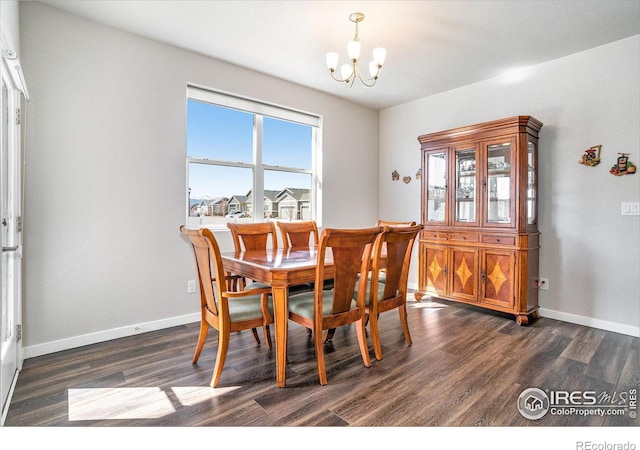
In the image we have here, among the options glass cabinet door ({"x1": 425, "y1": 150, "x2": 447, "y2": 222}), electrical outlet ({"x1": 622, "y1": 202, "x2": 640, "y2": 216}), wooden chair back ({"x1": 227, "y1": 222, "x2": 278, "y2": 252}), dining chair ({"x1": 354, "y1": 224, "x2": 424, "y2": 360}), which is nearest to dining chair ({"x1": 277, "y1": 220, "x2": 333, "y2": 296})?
wooden chair back ({"x1": 227, "y1": 222, "x2": 278, "y2": 252})

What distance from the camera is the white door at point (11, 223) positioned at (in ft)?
6.54

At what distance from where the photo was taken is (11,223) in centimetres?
210

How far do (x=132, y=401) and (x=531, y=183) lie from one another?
384cm

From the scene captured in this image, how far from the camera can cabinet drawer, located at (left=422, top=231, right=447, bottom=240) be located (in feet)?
12.7

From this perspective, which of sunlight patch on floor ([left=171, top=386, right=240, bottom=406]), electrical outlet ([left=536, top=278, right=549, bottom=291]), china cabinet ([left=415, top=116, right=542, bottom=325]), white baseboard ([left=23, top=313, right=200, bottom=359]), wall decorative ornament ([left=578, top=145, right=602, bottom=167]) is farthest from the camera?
electrical outlet ([left=536, top=278, right=549, bottom=291])

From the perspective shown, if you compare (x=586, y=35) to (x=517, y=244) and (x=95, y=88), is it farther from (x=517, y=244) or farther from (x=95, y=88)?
(x=95, y=88)

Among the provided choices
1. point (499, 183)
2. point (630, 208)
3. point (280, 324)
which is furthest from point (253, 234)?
point (630, 208)

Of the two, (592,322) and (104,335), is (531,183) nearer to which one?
(592,322)

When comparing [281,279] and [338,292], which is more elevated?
[281,279]

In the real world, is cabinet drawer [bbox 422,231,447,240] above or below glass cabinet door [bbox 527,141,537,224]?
below

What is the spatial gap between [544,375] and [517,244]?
1.38 m

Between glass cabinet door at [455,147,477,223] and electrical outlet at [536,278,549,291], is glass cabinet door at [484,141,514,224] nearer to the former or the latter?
glass cabinet door at [455,147,477,223]

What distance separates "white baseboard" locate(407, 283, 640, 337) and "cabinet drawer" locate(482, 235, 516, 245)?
876 mm

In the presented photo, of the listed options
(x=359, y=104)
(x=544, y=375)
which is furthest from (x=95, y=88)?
(x=544, y=375)
